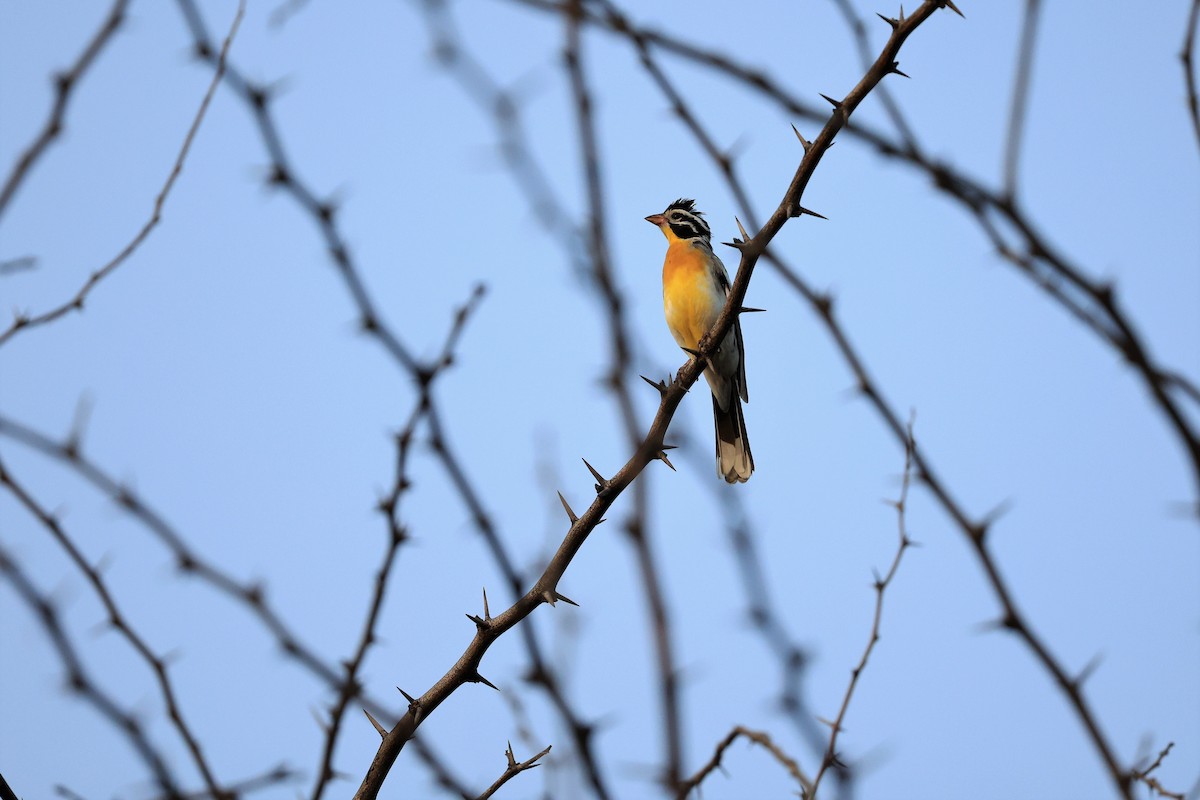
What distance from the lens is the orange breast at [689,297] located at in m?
8.15

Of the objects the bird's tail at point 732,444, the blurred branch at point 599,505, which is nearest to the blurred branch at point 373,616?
the blurred branch at point 599,505

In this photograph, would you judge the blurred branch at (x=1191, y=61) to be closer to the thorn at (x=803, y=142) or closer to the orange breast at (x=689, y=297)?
the thorn at (x=803, y=142)

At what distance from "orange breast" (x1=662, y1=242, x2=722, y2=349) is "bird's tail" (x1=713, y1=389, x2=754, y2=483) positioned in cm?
51

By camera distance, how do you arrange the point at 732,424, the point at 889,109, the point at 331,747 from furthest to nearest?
the point at 732,424 → the point at 331,747 → the point at 889,109

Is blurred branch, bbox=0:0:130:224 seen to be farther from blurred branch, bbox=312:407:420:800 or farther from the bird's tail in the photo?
the bird's tail

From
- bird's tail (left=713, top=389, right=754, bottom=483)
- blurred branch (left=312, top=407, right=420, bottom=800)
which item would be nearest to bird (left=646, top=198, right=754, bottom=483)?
bird's tail (left=713, top=389, right=754, bottom=483)

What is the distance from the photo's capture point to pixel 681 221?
30.1 ft

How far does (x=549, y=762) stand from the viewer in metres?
4.43

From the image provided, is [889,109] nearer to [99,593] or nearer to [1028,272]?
[1028,272]

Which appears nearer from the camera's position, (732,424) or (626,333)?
(626,333)

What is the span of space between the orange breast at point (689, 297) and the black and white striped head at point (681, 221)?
1.94ft

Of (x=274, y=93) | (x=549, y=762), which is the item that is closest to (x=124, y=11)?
(x=274, y=93)

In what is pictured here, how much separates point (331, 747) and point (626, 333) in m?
1.61

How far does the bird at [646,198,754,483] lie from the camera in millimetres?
7824
